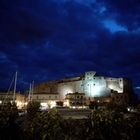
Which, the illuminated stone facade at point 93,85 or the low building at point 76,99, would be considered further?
the illuminated stone facade at point 93,85

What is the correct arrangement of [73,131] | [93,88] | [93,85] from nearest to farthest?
[73,131]
[93,88]
[93,85]

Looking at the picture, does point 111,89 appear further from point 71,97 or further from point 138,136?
point 138,136

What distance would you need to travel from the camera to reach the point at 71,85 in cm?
9919

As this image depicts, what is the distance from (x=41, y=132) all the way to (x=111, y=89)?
268 feet

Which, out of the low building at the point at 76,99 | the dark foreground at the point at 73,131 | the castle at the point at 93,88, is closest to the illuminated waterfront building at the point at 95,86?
the castle at the point at 93,88

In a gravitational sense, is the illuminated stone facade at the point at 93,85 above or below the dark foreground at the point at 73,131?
above

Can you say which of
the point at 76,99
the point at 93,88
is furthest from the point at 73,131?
the point at 93,88

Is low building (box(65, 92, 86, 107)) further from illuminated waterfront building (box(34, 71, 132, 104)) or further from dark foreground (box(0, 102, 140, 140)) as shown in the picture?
dark foreground (box(0, 102, 140, 140))

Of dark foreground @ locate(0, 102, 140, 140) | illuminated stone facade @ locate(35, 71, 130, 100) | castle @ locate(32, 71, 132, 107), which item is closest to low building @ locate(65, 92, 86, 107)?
castle @ locate(32, 71, 132, 107)

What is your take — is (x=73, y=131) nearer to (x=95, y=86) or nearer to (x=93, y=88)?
(x=93, y=88)

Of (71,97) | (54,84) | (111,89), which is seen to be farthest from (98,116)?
(54,84)

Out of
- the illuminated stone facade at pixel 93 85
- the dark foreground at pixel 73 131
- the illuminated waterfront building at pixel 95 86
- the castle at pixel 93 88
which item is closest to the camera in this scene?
the dark foreground at pixel 73 131

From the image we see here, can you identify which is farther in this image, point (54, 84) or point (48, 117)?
point (54, 84)

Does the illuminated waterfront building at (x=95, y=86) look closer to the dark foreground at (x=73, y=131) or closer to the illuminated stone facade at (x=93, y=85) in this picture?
the illuminated stone facade at (x=93, y=85)
